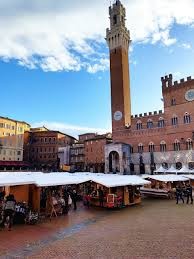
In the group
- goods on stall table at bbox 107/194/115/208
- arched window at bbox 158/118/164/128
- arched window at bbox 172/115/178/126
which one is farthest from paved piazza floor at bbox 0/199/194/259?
arched window at bbox 158/118/164/128

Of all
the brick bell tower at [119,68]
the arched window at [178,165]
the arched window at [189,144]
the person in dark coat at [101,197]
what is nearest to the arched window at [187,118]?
the arched window at [189,144]

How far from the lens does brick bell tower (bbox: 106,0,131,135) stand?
172 ft

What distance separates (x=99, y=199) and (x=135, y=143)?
33737 millimetres

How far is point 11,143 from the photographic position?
60312 mm

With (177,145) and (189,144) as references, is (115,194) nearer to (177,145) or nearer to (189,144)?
(189,144)

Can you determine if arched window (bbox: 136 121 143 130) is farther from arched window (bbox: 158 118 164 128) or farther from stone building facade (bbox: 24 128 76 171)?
stone building facade (bbox: 24 128 76 171)

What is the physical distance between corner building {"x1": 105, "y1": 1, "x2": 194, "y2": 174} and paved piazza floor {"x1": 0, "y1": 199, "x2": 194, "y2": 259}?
1297 inches

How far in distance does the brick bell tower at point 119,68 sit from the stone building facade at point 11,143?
84.4ft

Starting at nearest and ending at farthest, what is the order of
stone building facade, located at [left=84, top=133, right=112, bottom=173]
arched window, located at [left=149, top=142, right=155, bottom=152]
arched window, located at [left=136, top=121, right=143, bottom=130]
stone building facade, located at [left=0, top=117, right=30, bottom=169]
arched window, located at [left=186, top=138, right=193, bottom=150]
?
arched window, located at [left=186, top=138, right=193, bottom=150] → arched window, located at [left=149, top=142, right=155, bottom=152] → arched window, located at [left=136, top=121, right=143, bottom=130] → stone building facade, located at [left=0, top=117, right=30, bottom=169] → stone building facade, located at [left=84, top=133, right=112, bottom=173]

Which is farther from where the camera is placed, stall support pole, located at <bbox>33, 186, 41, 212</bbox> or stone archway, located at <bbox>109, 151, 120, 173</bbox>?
stone archway, located at <bbox>109, 151, 120, 173</bbox>

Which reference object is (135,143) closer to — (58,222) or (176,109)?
(176,109)

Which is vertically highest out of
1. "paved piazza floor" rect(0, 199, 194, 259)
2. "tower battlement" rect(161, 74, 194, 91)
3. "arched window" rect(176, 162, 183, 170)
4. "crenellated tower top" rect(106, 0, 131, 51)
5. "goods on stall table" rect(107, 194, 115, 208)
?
"crenellated tower top" rect(106, 0, 131, 51)

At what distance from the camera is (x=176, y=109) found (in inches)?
1800

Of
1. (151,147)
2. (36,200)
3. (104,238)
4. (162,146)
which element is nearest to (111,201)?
(36,200)
